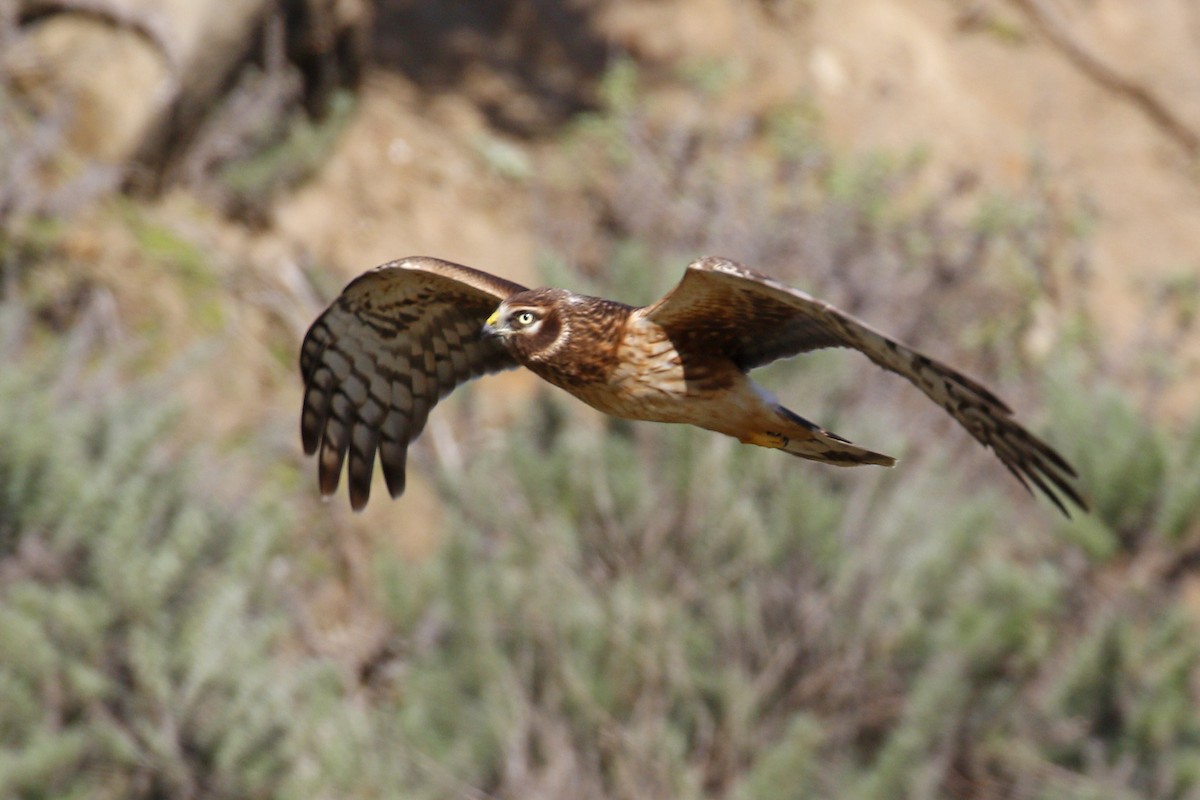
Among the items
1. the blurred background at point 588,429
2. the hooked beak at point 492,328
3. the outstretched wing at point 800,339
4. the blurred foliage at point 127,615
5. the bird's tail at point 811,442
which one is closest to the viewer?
the outstretched wing at point 800,339

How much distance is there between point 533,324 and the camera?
486cm

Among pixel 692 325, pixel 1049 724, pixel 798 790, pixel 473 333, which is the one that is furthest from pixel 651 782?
pixel 692 325

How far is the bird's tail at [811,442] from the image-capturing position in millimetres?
4672

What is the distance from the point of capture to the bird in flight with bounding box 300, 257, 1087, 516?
4188mm

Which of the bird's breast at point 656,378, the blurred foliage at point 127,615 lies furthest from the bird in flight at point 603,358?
the blurred foliage at point 127,615

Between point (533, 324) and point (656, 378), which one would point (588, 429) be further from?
point (656, 378)

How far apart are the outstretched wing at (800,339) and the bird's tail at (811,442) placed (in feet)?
0.67

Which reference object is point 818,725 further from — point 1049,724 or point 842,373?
point 842,373

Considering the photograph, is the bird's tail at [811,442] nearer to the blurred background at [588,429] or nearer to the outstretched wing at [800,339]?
the outstretched wing at [800,339]

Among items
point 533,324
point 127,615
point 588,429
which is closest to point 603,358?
point 533,324

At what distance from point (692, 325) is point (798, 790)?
12.5 ft

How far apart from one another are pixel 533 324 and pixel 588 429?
4.31 m

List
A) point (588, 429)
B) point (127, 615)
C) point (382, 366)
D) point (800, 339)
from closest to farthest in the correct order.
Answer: point (800, 339) < point (382, 366) < point (127, 615) < point (588, 429)

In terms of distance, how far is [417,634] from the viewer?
8703 mm
